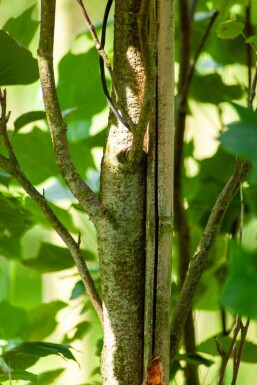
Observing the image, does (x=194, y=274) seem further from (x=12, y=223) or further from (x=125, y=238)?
(x=12, y=223)

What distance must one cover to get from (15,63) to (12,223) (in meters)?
0.20

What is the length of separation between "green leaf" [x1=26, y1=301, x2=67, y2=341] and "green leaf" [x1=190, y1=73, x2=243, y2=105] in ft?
1.16

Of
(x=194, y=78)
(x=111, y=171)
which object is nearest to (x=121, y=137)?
(x=111, y=171)

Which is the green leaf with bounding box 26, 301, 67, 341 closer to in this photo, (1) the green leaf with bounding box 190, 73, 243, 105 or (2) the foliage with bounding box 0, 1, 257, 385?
(2) the foliage with bounding box 0, 1, 257, 385

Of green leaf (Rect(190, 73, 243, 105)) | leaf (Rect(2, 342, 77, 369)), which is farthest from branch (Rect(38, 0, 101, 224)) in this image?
green leaf (Rect(190, 73, 243, 105))

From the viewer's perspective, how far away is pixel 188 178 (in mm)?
891

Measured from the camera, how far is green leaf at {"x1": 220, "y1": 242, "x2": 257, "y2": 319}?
0.25 m

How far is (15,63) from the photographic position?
533 mm

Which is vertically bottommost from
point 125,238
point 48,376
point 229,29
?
point 48,376

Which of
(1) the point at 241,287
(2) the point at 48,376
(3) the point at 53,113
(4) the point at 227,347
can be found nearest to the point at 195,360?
(4) the point at 227,347

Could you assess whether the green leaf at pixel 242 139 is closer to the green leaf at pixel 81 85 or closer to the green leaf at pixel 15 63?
the green leaf at pixel 15 63

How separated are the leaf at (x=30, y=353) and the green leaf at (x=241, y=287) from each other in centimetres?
34

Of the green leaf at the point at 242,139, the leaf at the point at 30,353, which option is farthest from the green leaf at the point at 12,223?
the green leaf at the point at 242,139

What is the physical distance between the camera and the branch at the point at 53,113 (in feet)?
1.48
